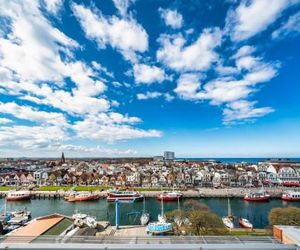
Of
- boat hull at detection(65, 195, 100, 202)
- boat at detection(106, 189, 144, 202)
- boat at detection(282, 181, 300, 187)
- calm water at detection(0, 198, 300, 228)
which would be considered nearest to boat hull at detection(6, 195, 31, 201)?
calm water at detection(0, 198, 300, 228)

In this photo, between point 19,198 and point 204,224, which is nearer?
point 204,224

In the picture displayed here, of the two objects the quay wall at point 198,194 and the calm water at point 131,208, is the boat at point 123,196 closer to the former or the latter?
the calm water at point 131,208

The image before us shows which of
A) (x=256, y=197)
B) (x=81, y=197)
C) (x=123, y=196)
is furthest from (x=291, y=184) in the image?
(x=81, y=197)

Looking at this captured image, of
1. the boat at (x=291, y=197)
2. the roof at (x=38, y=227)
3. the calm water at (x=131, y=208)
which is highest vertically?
the roof at (x=38, y=227)

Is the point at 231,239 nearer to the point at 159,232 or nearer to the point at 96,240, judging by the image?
the point at 96,240

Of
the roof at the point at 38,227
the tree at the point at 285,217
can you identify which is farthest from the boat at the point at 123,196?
the tree at the point at 285,217

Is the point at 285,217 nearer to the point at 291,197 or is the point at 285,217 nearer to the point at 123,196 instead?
the point at 291,197

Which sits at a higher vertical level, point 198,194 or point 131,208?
point 198,194

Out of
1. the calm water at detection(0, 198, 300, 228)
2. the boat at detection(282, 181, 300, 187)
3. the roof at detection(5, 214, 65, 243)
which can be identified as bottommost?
the calm water at detection(0, 198, 300, 228)

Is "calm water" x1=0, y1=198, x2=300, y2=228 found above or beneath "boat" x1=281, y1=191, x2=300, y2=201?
beneath

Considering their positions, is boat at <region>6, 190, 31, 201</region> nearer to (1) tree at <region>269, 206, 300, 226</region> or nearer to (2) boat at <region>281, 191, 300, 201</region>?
(1) tree at <region>269, 206, 300, 226</region>
